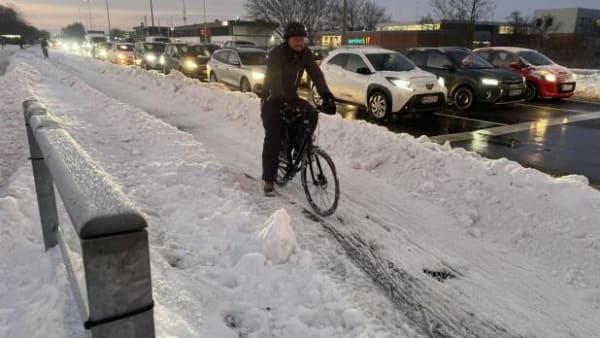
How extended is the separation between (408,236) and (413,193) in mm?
1327

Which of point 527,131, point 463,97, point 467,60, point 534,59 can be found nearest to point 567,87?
point 534,59

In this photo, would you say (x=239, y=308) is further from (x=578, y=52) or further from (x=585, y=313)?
(x=578, y=52)

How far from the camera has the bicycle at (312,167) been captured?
187 inches

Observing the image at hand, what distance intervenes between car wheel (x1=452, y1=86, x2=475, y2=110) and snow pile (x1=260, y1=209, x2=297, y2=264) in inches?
431

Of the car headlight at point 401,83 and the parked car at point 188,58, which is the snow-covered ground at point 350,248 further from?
the parked car at point 188,58

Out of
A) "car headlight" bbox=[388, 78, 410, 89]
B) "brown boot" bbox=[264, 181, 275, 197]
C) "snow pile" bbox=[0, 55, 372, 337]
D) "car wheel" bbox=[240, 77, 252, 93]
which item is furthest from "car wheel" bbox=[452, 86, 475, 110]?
"brown boot" bbox=[264, 181, 275, 197]

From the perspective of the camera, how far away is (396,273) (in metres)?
3.67

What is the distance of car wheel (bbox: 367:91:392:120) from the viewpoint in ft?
36.3

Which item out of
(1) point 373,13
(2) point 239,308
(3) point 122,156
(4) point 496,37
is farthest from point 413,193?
(1) point 373,13

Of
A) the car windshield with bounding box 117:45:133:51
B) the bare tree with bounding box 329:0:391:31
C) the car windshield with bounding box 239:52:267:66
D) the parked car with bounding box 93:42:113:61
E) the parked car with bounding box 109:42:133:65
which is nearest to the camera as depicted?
the car windshield with bounding box 239:52:267:66

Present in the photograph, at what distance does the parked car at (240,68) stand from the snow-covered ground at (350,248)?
788 cm

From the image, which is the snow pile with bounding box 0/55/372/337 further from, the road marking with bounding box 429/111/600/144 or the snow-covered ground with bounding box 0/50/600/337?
the road marking with bounding box 429/111/600/144

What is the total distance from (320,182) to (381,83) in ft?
22.5

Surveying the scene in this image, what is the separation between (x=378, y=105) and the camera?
11305 mm
